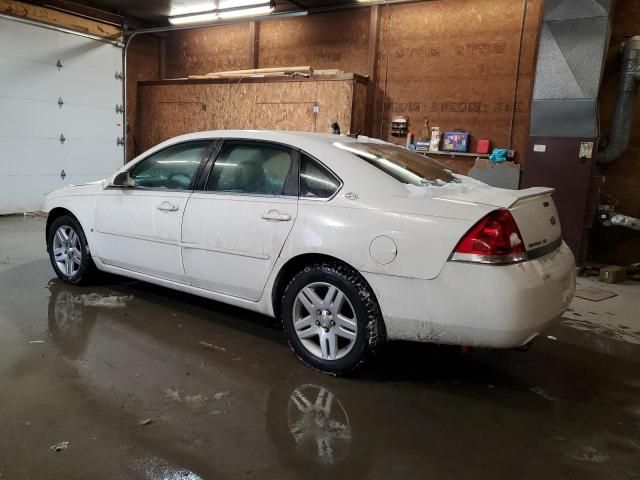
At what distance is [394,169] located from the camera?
3102mm

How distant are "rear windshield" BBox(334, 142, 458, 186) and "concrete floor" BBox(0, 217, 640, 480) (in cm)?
116

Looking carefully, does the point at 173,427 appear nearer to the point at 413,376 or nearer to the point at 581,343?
the point at 413,376

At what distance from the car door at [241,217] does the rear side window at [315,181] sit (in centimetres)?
6

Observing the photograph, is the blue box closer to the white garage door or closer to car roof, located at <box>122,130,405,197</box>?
car roof, located at <box>122,130,405,197</box>

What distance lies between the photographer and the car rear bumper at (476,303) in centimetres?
247

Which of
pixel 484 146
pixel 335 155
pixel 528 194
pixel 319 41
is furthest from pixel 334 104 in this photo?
pixel 528 194

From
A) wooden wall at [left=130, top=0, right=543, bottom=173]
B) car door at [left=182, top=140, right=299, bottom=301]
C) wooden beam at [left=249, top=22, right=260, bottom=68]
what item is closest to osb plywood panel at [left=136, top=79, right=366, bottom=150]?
wooden wall at [left=130, top=0, right=543, bottom=173]

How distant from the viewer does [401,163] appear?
10.7 ft

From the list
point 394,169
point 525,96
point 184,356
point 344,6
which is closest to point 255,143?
point 394,169

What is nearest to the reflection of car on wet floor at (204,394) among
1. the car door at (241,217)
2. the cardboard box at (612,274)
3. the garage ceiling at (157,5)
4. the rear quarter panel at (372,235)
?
the car door at (241,217)

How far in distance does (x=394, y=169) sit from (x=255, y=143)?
0.98m

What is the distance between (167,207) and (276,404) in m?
1.72

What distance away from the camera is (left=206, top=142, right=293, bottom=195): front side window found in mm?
3250

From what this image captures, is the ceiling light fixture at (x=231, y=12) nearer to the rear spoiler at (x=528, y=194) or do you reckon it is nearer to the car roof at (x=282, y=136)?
the car roof at (x=282, y=136)
